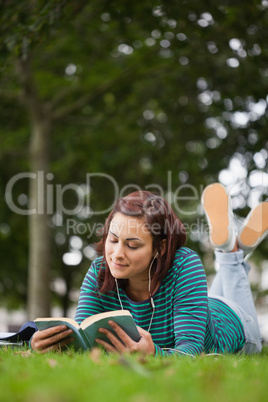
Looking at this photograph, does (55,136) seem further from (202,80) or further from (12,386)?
(12,386)

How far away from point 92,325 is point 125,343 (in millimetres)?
213

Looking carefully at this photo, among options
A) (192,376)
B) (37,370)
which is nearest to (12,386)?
(37,370)

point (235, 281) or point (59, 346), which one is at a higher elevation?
point (59, 346)

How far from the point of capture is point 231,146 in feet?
30.1

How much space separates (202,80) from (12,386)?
27.3 ft

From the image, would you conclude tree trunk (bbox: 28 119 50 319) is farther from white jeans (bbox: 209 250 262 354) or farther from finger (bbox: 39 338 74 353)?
finger (bbox: 39 338 74 353)

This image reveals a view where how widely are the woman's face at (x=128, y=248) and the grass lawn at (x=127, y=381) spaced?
868 mm

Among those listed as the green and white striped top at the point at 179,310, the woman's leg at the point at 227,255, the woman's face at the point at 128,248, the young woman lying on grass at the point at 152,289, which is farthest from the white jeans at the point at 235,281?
the woman's face at the point at 128,248

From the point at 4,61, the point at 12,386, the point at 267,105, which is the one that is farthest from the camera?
the point at 267,105

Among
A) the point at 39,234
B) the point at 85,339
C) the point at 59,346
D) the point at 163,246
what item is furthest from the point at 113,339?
the point at 39,234

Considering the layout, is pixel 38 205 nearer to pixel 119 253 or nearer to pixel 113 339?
pixel 119 253

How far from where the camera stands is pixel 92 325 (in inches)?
108

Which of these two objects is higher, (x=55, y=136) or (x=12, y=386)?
(x=12, y=386)

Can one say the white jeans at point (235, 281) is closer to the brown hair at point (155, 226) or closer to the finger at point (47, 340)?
the brown hair at point (155, 226)
